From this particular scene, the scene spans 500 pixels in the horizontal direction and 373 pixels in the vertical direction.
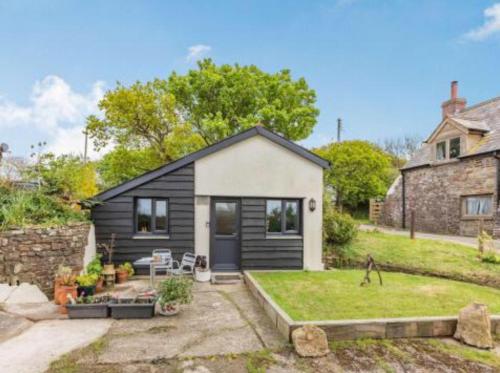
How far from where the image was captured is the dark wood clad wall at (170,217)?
8.11 m

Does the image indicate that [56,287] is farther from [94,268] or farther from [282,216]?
[282,216]

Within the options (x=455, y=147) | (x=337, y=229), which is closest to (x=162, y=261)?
(x=337, y=229)

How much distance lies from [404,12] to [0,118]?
16999 millimetres

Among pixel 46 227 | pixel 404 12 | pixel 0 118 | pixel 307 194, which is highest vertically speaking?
pixel 404 12

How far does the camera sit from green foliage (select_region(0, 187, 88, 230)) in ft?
20.1

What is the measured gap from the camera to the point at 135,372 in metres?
3.50

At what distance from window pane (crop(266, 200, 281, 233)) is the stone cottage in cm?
1024

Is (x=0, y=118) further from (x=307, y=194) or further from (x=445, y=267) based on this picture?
(x=445, y=267)

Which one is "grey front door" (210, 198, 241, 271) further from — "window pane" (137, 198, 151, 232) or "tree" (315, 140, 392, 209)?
"tree" (315, 140, 392, 209)

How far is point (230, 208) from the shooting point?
347 inches

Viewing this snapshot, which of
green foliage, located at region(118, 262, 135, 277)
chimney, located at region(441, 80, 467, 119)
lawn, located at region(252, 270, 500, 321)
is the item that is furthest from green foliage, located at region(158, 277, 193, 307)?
chimney, located at region(441, 80, 467, 119)

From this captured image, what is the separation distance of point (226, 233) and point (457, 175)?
1372cm

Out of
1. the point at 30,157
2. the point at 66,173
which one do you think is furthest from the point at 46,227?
the point at 30,157

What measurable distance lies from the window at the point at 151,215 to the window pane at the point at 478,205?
15.0 metres
